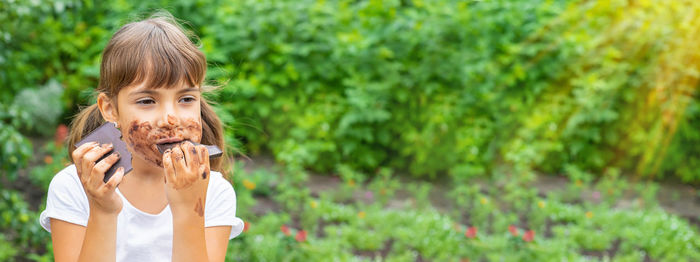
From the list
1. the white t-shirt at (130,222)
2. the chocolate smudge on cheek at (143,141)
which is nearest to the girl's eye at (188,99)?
the chocolate smudge on cheek at (143,141)

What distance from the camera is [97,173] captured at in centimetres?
134

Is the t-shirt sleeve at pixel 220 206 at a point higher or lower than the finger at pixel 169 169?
lower

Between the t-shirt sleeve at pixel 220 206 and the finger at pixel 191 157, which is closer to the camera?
the finger at pixel 191 157

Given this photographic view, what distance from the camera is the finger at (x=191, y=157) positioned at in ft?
4.46

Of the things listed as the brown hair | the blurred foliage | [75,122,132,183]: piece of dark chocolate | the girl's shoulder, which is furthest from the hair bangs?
the blurred foliage

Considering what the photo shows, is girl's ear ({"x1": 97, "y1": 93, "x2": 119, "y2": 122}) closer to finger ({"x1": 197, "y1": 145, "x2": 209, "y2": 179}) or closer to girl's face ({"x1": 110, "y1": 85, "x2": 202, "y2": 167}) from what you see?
girl's face ({"x1": 110, "y1": 85, "x2": 202, "y2": 167})

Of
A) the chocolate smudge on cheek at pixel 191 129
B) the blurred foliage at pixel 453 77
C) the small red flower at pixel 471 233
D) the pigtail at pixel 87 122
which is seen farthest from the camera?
the blurred foliage at pixel 453 77

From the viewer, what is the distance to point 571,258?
392 centimetres

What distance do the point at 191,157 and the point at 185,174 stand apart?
0.04m

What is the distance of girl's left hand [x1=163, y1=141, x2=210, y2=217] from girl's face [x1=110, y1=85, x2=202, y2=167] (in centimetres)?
6

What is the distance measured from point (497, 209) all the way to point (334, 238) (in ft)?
4.68

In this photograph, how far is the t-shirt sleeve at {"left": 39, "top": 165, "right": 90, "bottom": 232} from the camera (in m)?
1.54

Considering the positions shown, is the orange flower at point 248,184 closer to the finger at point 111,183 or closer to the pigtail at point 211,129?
the pigtail at point 211,129

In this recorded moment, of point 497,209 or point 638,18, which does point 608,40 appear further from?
point 497,209
